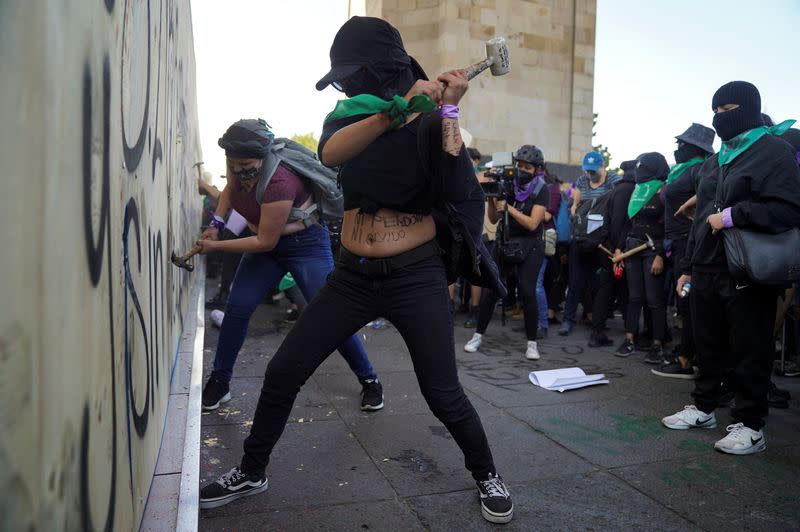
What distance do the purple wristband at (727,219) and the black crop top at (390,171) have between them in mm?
1992

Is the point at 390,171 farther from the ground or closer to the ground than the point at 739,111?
closer to the ground

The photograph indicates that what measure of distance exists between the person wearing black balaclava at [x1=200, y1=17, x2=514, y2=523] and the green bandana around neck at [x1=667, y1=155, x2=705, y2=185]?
343 cm

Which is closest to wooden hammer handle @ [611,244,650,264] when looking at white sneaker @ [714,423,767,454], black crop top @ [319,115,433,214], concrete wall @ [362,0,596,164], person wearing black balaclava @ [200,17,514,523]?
white sneaker @ [714,423,767,454]

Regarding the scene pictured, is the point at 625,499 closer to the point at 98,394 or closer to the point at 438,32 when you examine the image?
the point at 98,394

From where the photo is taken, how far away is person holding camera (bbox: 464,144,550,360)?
627 centimetres

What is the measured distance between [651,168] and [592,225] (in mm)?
1118

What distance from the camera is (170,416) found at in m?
3.51

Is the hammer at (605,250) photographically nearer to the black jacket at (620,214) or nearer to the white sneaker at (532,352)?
the black jacket at (620,214)

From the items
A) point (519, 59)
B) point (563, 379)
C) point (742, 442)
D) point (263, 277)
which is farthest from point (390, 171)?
point (519, 59)

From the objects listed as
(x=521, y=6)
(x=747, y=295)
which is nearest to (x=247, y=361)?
(x=747, y=295)

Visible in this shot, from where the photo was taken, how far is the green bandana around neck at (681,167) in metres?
5.52

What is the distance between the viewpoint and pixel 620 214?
6906 mm

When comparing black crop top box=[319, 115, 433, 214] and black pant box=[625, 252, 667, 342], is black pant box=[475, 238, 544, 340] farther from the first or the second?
black crop top box=[319, 115, 433, 214]

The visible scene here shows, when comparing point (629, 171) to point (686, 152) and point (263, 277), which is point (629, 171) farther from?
point (263, 277)
